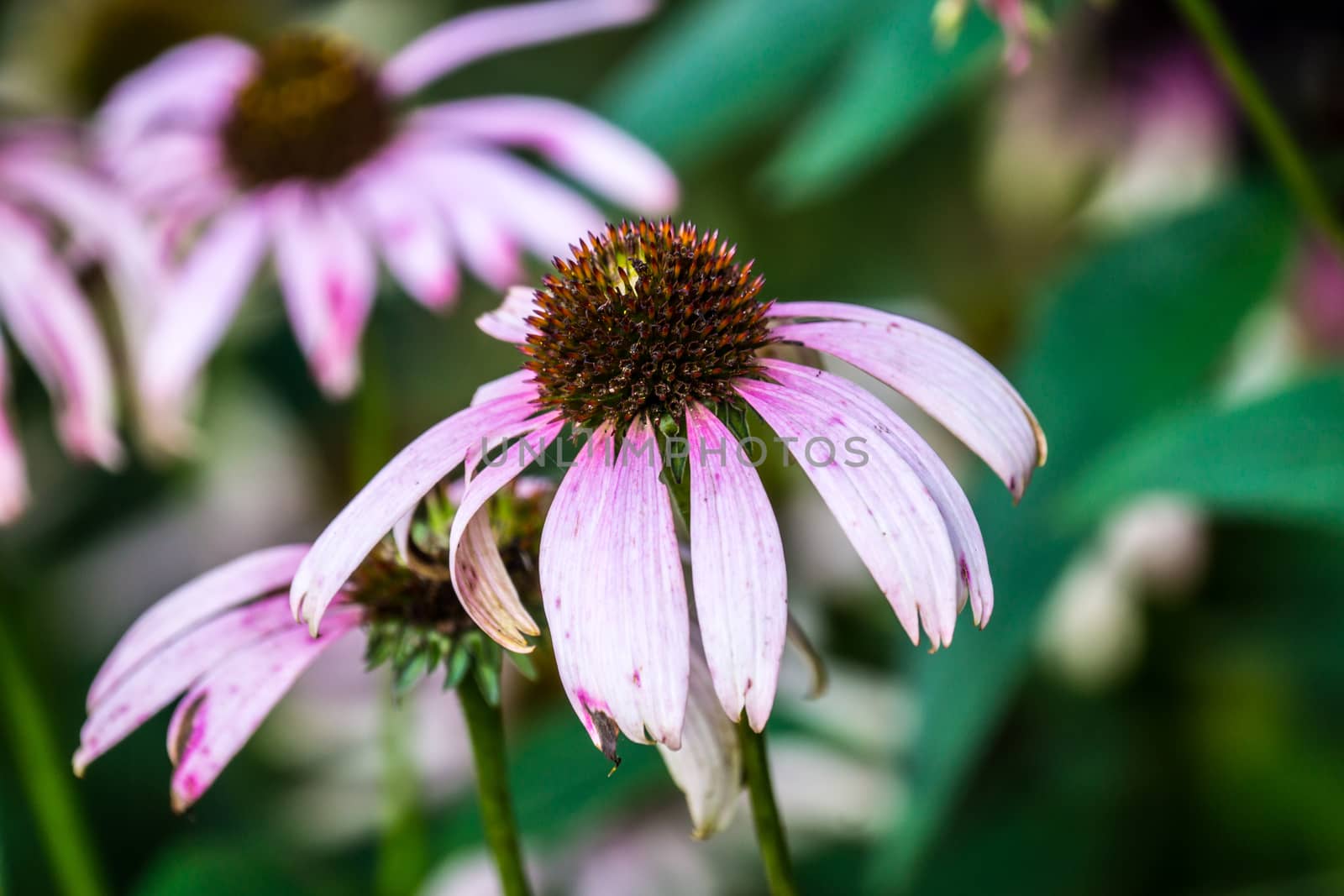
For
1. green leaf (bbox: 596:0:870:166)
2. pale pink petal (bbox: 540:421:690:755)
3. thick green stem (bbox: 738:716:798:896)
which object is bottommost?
thick green stem (bbox: 738:716:798:896)

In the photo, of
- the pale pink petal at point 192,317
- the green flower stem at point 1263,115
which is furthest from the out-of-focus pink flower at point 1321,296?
the pale pink petal at point 192,317

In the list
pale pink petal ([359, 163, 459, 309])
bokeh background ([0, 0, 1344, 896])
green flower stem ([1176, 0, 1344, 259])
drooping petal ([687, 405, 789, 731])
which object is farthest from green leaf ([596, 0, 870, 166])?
drooping petal ([687, 405, 789, 731])

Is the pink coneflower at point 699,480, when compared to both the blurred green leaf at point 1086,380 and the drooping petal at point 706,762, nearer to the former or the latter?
the drooping petal at point 706,762

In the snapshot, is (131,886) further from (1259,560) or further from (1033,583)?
(1259,560)

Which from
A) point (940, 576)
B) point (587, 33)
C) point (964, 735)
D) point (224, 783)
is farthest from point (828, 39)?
point (587, 33)

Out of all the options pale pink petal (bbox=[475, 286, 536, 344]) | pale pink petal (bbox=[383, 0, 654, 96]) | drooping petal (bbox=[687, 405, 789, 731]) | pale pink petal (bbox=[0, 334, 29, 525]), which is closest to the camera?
drooping petal (bbox=[687, 405, 789, 731])

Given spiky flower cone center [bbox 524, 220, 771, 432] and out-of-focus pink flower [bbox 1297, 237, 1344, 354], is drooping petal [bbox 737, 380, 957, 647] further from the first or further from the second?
out-of-focus pink flower [bbox 1297, 237, 1344, 354]
